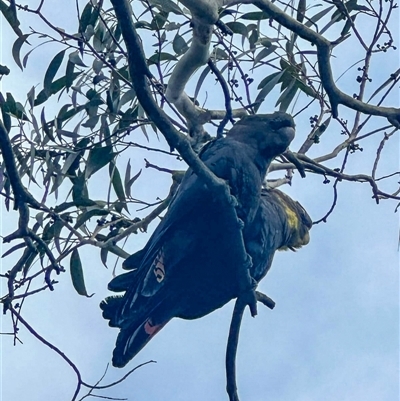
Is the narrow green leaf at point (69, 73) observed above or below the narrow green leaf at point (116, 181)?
above

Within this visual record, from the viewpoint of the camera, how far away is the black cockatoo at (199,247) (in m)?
2.56

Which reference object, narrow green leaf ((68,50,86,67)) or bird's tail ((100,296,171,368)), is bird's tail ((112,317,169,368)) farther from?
narrow green leaf ((68,50,86,67))

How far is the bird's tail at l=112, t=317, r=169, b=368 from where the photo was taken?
2.60 metres

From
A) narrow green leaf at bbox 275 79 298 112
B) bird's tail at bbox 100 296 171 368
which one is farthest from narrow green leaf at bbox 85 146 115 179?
narrow green leaf at bbox 275 79 298 112

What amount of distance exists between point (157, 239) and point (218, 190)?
40 cm

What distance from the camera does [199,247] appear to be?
2.67 m

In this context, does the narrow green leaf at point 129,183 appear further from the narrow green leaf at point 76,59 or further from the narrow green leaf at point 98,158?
the narrow green leaf at point 76,59

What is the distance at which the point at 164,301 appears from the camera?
274 cm

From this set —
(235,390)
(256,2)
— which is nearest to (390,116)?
(256,2)

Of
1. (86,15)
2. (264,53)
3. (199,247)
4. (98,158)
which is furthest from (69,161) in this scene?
(264,53)

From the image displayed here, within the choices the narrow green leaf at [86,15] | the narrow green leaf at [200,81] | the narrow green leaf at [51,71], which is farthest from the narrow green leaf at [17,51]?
the narrow green leaf at [200,81]

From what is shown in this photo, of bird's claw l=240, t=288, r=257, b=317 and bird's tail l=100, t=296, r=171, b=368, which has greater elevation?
bird's tail l=100, t=296, r=171, b=368

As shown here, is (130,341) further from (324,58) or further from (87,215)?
(324,58)

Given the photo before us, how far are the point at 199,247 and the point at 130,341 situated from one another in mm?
352
